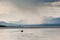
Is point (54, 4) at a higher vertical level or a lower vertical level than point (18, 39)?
higher

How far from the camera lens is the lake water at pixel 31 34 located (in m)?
0.74

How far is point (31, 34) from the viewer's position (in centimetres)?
74

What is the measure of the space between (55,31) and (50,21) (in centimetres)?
8

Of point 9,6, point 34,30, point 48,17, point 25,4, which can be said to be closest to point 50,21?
point 48,17

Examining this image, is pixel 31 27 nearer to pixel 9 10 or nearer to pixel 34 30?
pixel 34 30

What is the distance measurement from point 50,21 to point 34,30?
0.46 feet

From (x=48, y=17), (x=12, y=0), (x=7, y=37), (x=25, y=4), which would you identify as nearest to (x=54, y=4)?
(x=48, y=17)

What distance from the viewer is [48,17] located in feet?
2.51

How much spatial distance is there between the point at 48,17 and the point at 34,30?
15 centimetres

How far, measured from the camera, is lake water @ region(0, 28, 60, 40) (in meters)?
0.74

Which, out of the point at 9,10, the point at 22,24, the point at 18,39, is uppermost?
the point at 9,10

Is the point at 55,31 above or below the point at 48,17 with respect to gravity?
below

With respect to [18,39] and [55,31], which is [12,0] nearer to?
[18,39]

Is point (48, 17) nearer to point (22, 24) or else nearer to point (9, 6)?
point (22, 24)
